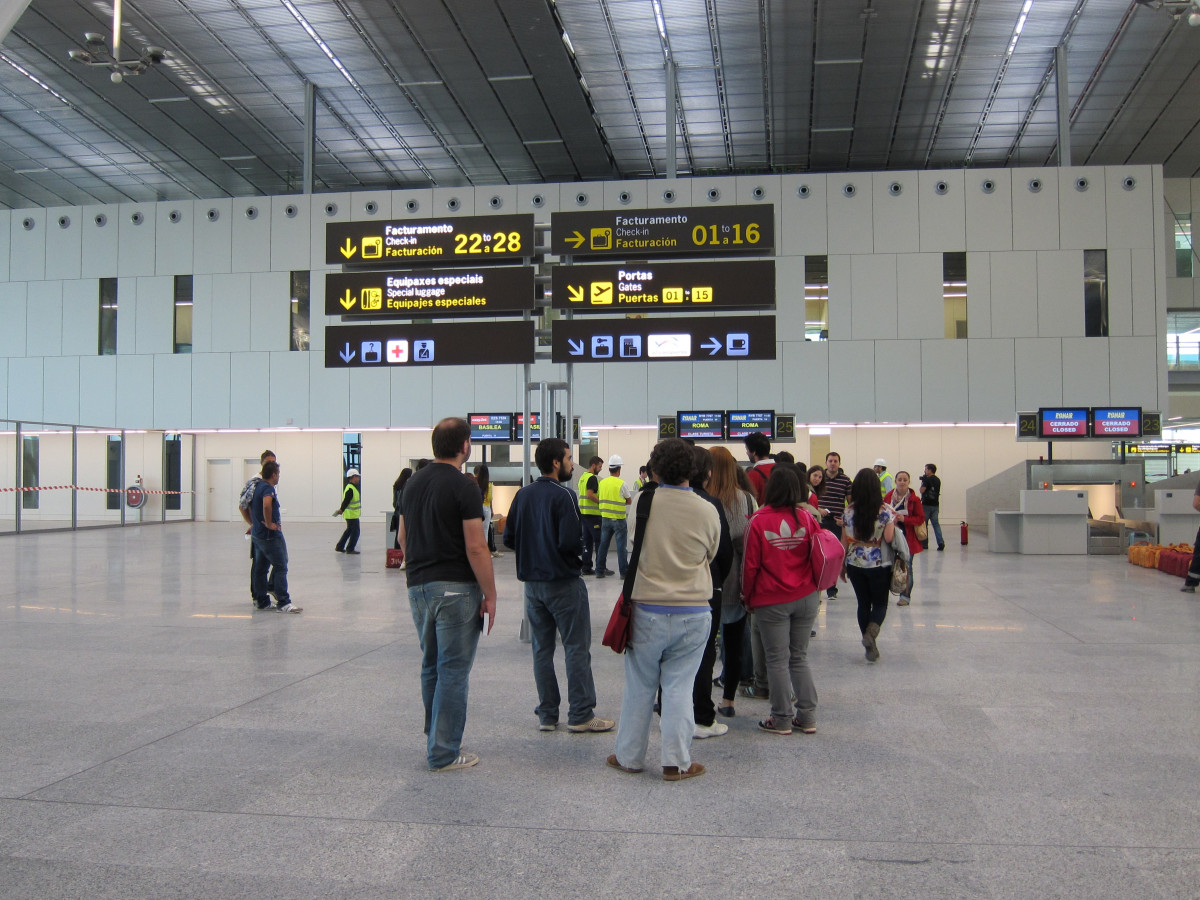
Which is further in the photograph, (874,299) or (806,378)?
(806,378)

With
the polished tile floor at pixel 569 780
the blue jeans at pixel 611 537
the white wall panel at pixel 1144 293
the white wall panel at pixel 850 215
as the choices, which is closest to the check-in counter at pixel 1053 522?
the blue jeans at pixel 611 537

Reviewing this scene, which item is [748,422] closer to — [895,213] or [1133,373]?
[895,213]

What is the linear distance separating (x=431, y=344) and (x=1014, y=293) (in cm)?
2148

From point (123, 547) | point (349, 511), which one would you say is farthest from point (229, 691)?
point (123, 547)

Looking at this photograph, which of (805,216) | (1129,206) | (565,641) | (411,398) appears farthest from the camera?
(411,398)

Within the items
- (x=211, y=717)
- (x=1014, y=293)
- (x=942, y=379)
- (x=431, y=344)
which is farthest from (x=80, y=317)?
(x=1014, y=293)

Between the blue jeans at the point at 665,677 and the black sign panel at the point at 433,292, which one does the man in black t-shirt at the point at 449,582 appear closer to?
the blue jeans at the point at 665,677

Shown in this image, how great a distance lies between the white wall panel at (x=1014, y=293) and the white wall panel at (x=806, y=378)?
15.7 feet

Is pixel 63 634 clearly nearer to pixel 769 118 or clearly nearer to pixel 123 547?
pixel 123 547

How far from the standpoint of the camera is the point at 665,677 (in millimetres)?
4496

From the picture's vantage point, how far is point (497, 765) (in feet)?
15.3

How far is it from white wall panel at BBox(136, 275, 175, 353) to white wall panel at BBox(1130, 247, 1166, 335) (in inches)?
1108

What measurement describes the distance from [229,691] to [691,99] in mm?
22205

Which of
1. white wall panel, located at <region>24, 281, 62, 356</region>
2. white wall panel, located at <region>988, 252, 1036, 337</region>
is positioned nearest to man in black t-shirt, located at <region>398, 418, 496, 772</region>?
white wall panel, located at <region>988, 252, 1036, 337</region>
